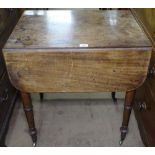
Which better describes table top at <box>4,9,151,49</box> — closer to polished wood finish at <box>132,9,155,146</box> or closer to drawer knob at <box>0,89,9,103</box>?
polished wood finish at <box>132,9,155,146</box>

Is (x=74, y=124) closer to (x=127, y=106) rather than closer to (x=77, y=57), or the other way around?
(x=127, y=106)

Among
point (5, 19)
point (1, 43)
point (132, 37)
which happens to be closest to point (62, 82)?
point (132, 37)

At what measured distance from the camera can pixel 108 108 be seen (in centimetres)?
193

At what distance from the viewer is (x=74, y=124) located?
1.77 metres

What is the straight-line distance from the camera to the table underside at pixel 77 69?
1.14 metres

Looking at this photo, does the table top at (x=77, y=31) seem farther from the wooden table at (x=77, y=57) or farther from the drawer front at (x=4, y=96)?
the drawer front at (x=4, y=96)

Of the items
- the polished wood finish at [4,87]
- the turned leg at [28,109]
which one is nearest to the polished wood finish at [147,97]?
the turned leg at [28,109]

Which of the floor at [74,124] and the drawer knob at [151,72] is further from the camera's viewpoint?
the floor at [74,124]

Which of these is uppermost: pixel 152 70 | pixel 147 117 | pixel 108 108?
pixel 152 70

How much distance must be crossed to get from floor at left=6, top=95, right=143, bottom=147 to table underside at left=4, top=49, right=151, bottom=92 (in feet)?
1.72

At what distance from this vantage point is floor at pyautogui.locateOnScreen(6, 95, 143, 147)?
5.35 ft

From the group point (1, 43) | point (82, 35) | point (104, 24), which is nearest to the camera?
point (82, 35)
